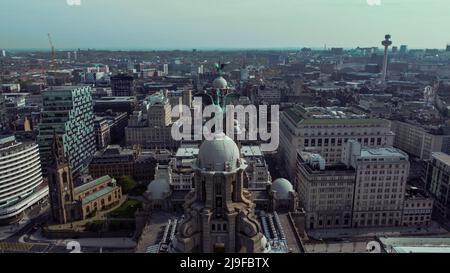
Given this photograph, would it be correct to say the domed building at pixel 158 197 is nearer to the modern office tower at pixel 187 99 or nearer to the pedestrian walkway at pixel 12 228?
the pedestrian walkway at pixel 12 228

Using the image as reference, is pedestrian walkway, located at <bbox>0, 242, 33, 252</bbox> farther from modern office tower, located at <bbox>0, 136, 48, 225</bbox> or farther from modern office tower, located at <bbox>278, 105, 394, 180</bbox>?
modern office tower, located at <bbox>278, 105, 394, 180</bbox>

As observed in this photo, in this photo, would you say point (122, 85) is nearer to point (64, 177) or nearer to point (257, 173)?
point (64, 177)

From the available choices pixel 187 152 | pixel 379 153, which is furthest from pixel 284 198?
pixel 187 152

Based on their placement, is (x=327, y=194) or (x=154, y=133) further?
(x=154, y=133)

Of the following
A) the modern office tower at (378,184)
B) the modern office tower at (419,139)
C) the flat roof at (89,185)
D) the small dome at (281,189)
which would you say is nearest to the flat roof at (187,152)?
the flat roof at (89,185)

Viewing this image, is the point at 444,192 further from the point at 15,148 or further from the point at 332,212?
the point at 15,148

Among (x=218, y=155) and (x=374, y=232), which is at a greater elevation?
(x=218, y=155)
